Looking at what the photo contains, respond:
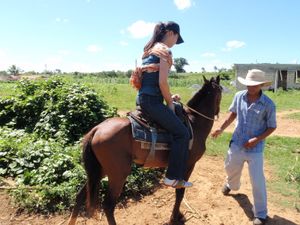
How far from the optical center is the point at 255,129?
16.4ft

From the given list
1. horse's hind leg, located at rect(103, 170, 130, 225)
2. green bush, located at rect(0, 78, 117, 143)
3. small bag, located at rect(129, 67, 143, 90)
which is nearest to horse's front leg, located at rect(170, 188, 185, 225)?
horse's hind leg, located at rect(103, 170, 130, 225)

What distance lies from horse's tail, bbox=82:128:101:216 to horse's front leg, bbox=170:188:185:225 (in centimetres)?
118

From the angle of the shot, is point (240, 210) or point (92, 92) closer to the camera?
point (240, 210)

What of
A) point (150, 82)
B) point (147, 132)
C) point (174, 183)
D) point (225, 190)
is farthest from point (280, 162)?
point (150, 82)

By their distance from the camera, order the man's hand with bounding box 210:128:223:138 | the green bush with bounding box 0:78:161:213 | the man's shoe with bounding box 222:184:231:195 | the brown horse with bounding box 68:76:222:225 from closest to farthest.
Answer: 1. the brown horse with bounding box 68:76:222:225
2. the man's hand with bounding box 210:128:223:138
3. the green bush with bounding box 0:78:161:213
4. the man's shoe with bounding box 222:184:231:195

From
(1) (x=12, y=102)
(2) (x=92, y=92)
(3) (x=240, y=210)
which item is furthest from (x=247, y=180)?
(1) (x=12, y=102)

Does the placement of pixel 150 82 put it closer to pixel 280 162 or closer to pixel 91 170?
pixel 91 170

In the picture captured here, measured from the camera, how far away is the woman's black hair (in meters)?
4.26

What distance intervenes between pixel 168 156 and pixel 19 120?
5729mm

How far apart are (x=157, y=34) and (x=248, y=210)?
10.1 ft

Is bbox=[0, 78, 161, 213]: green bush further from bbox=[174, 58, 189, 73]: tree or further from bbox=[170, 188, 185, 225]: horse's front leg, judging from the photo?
bbox=[174, 58, 189, 73]: tree

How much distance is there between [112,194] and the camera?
4324mm

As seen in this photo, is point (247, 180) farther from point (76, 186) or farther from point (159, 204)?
point (76, 186)

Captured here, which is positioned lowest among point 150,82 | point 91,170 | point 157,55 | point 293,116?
point 293,116
